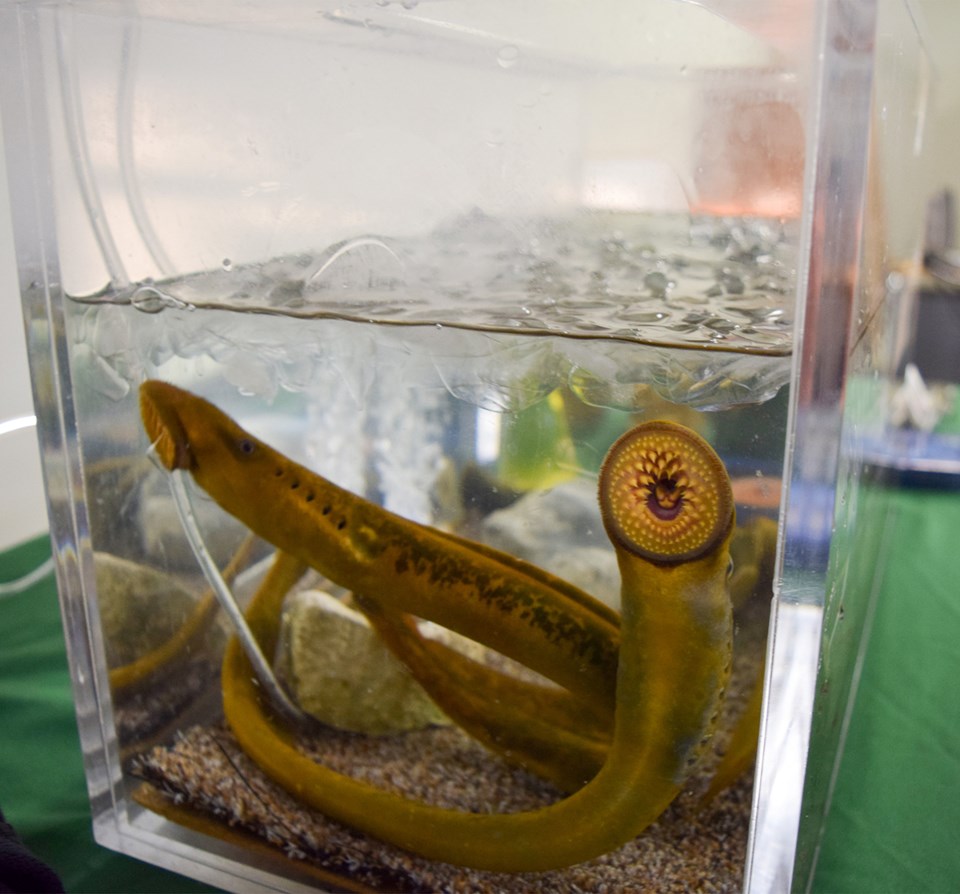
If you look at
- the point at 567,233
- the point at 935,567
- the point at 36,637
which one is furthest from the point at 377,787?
the point at 935,567

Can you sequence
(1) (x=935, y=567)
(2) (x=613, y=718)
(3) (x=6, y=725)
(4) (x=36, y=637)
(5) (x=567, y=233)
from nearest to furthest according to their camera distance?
(2) (x=613, y=718)
(5) (x=567, y=233)
(3) (x=6, y=725)
(4) (x=36, y=637)
(1) (x=935, y=567)

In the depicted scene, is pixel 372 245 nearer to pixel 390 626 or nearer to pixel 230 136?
pixel 230 136

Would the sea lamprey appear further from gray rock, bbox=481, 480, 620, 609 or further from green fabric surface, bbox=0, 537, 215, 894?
green fabric surface, bbox=0, 537, 215, 894

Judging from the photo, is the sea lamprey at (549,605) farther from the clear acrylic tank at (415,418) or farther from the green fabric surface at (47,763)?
the green fabric surface at (47,763)

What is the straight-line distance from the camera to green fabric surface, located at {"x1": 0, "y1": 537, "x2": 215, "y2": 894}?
1.76 feet

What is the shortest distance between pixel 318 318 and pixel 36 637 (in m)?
0.57

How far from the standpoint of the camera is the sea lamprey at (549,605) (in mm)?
369

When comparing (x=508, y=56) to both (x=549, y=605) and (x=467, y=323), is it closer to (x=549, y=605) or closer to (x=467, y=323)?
(x=467, y=323)

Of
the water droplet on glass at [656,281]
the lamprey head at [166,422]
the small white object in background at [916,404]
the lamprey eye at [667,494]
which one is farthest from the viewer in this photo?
the small white object in background at [916,404]

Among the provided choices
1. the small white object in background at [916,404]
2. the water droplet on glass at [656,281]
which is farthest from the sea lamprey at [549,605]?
the small white object in background at [916,404]

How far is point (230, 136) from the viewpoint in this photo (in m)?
0.46

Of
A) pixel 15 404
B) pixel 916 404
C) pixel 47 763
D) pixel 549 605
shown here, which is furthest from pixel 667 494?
pixel 916 404

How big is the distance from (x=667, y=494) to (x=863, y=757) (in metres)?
0.43

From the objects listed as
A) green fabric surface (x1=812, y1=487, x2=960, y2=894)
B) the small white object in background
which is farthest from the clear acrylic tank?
the small white object in background
